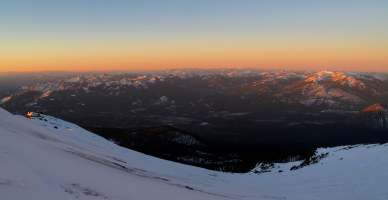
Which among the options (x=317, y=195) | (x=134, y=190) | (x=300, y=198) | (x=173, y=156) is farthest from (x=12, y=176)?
(x=173, y=156)

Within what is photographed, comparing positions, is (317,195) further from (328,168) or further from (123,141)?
(123,141)

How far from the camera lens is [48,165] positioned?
17.0m

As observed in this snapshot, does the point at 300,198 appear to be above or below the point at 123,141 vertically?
above

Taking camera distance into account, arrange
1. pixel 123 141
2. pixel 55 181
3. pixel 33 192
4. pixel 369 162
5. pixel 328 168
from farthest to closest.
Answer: pixel 123 141 → pixel 328 168 → pixel 369 162 → pixel 55 181 → pixel 33 192

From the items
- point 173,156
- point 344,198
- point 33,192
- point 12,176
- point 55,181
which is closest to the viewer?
point 33,192

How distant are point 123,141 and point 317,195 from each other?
15686cm

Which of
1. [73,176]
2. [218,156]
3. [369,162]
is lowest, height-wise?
[218,156]

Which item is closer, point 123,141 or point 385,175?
point 385,175

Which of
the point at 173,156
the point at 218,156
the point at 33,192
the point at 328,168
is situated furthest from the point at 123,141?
the point at 33,192

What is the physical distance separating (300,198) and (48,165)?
24549 mm

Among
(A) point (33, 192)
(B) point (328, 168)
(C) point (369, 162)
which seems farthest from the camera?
(B) point (328, 168)

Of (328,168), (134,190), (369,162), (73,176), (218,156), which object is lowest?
(218,156)

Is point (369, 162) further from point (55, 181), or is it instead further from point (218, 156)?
point (218, 156)

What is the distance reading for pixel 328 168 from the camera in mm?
45281
